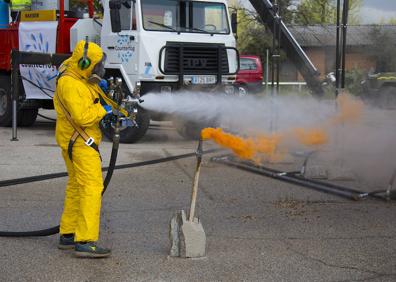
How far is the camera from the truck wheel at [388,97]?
310 inches

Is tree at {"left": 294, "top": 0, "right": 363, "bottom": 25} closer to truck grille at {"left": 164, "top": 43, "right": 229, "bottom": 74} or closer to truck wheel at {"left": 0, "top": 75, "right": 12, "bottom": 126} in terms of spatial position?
truck grille at {"left": 164, "top": 43, "right": 229, "bottom": 74}

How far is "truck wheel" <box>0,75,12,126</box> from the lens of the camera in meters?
14.5

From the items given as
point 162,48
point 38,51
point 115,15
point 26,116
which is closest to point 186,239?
point 162,48

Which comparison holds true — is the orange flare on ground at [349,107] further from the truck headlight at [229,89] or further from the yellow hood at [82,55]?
the yellow hood at [82,55]

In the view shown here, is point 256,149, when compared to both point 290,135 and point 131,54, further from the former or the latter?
point 131,54

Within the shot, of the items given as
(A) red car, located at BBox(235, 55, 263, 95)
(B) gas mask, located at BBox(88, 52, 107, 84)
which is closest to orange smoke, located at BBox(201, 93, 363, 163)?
(B) gas mask, located at BBox(88, 52, 107, 84)

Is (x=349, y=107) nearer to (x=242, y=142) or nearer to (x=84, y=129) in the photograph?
(x=242, y=142)

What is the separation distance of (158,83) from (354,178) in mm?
4556

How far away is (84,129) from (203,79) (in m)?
7.35

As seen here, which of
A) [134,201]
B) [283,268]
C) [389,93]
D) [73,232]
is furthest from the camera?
[389,93]

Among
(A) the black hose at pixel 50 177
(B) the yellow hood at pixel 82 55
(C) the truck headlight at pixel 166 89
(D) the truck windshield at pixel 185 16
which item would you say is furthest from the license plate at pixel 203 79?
(B) the yellow hood at pixel 82 55

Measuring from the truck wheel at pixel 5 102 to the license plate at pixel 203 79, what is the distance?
190 inches

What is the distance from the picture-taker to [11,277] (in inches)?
190

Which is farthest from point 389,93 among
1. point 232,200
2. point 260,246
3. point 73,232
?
point 73,232
